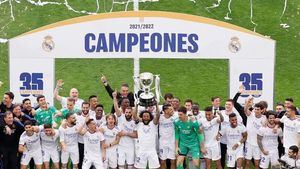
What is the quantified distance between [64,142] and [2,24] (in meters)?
12.0

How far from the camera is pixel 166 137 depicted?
13.9 meters

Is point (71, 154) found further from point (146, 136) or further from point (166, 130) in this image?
point (166, 130)

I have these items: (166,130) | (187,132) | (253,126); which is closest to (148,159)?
(166,130)

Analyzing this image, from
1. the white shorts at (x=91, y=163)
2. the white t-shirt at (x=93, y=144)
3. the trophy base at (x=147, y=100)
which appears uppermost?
the trophy base at (x=147, y=100)

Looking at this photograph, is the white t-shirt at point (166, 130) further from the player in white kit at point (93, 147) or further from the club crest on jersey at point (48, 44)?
the club crest on jersey at point (48, 44)

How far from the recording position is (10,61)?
16141 millimetres

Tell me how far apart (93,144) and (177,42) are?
3597 mm

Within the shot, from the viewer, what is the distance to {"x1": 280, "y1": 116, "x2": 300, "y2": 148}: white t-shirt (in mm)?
13398

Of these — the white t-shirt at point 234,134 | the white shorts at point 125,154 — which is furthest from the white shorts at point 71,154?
the white t-shirt at point 234,134

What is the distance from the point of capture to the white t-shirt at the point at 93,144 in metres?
13.5

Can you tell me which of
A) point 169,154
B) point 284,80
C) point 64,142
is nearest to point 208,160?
point 169,154

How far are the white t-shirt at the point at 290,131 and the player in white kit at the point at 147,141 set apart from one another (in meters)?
2.62

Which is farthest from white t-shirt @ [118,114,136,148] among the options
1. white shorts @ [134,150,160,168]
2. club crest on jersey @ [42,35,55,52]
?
club crest on jersey @ [42,35,55,52]

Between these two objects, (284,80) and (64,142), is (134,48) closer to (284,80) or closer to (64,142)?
(64,142)
